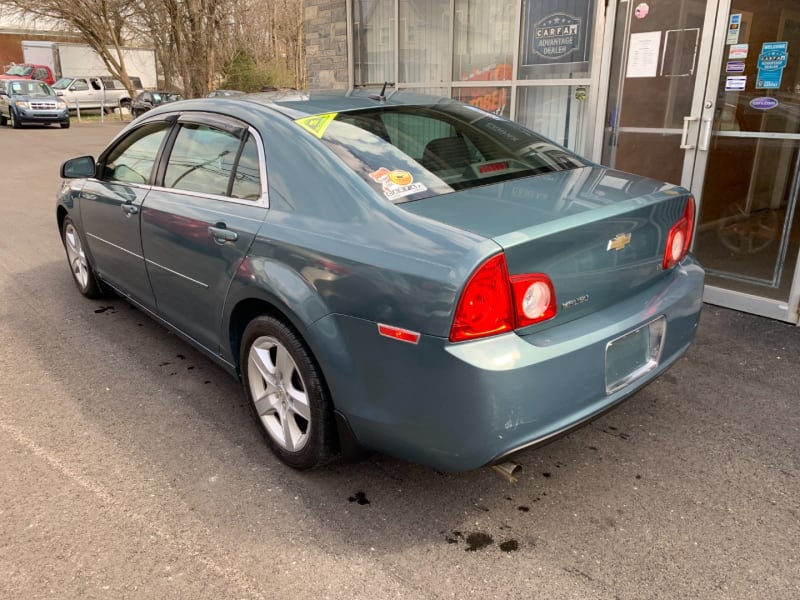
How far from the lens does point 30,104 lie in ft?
75.2

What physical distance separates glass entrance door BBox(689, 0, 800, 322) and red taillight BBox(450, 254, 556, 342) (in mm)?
3157

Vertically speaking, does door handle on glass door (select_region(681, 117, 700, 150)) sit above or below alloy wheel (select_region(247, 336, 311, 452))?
above

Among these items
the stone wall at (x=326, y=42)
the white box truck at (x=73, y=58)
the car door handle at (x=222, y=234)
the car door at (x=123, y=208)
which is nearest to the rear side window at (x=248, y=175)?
the car door handle at (x=222, y=234)

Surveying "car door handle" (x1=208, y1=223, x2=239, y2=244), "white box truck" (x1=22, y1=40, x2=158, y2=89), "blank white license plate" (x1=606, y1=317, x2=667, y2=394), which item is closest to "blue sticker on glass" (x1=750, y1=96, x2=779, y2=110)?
"blank white license plate" (x1=606, y1=317, x2=667, y2=394)

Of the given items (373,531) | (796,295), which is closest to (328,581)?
(373,531)

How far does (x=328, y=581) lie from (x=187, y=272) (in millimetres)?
1744

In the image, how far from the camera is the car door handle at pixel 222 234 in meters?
2.89

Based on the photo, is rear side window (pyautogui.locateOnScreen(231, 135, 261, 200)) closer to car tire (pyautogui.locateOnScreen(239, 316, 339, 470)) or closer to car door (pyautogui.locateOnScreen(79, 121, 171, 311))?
car tire (pyautogui.locateOnScreen(239, 316, 339, 470))

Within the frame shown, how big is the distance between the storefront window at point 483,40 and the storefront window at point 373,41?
114 centimetres

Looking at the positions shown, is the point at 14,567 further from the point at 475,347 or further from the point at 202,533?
the point at 475,347

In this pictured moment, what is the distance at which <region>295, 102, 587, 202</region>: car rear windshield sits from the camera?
2607 millimetres

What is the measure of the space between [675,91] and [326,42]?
5.19m

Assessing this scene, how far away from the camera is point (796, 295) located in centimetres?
439

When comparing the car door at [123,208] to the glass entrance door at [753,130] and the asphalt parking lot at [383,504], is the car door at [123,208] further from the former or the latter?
the glass entrance door at [753,130]
